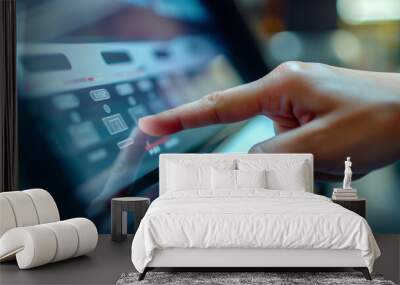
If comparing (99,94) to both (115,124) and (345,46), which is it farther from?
(345,46)

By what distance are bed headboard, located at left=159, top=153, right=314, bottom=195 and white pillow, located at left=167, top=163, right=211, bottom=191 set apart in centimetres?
29

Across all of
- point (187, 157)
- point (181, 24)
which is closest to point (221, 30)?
A: point (181, 24)

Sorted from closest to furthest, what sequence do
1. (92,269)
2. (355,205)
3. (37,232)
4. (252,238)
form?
(252,238) → (37,232) → (92,269) → (355,205)

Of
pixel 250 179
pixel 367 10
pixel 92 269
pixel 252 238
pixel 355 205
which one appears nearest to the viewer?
pixel 252 238

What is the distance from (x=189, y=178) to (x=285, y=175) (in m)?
0.95

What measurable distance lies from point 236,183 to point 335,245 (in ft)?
6.00

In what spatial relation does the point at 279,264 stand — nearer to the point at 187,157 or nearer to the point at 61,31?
the point at 187,157

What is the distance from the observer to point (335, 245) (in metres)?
4.91

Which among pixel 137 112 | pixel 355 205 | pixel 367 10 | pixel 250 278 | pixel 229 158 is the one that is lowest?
pixel 250 278

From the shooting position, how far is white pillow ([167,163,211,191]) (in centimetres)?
671

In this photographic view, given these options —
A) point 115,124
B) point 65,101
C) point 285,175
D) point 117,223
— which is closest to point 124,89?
point 115,124

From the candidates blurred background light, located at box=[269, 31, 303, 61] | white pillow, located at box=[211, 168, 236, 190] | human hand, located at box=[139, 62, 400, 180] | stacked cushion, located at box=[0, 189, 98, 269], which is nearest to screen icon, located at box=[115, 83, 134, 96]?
human hand, located at box=[139, 62, 400, 180]

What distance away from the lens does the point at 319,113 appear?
7203 mm

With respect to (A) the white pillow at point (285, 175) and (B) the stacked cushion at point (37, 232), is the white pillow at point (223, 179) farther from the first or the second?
(B) the stacked cushion at point (37, 232)
